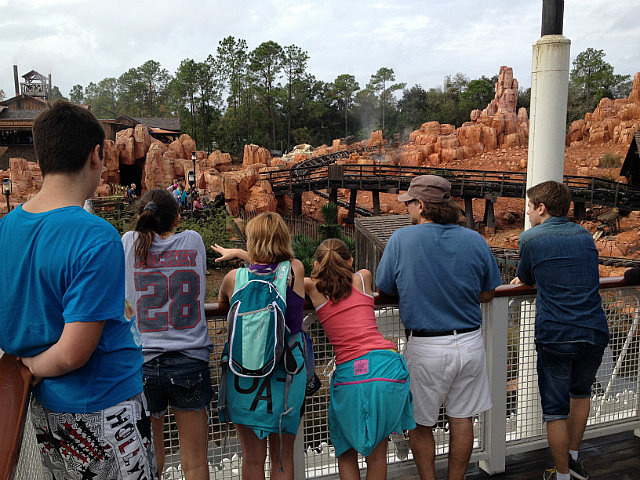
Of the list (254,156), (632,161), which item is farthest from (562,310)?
(254,156)

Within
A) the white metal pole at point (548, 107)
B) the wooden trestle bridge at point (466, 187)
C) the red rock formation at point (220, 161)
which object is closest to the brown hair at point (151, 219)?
the white metal pole at point (548, 107)

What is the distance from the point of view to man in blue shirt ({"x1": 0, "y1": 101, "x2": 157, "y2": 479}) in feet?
3.98

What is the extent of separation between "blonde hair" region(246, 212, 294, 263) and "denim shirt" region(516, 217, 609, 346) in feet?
3.70

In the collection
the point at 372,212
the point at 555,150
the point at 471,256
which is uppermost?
the point at 555,150

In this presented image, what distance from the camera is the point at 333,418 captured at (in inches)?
80.1

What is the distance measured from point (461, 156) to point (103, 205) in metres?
24.0

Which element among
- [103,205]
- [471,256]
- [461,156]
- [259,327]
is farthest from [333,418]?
[461,156]

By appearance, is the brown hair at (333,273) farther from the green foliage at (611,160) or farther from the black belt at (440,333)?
the green foliage at (611,160)

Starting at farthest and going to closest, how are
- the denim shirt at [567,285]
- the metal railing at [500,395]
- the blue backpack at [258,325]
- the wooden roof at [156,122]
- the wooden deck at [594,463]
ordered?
the wooden roof at [156,122] < the wooden deck at [594,463] < the metal railing at [500,395] < the denim shirt at [567,285] < the blue backpack at [258,325]

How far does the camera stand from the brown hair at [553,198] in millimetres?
2301

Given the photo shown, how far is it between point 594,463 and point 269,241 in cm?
213

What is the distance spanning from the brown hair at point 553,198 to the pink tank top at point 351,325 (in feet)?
3.07

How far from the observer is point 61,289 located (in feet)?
4.03

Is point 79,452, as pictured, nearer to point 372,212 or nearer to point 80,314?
point 80,314
